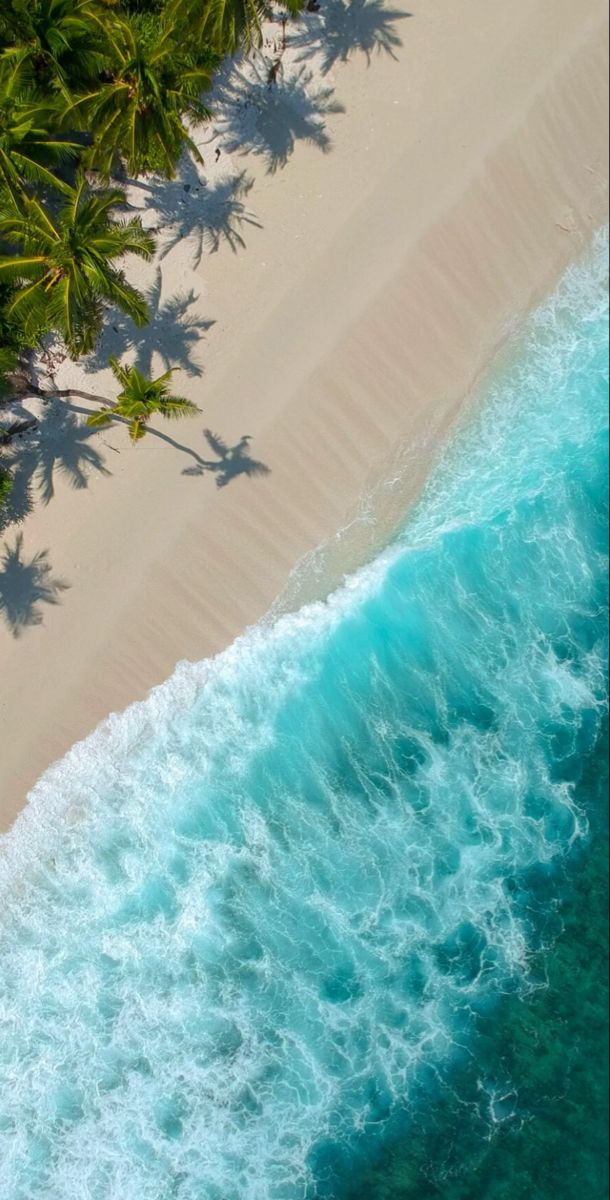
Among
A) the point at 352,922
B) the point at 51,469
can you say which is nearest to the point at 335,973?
the point at 352,922

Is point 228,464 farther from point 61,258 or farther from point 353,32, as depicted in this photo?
point 353,32

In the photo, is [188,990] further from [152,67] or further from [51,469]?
[152,67]

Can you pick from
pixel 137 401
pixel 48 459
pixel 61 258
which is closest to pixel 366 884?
pixel 137 401

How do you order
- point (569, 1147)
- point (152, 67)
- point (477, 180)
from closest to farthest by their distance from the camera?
point (152, 67) → point (569, 1147) → point (477, 180)

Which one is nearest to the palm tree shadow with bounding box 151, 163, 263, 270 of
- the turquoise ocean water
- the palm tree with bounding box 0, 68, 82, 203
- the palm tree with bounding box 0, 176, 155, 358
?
the palm tree with bounding box 0, 176, 155, 358

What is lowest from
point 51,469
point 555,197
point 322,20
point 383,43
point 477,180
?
point 555,197

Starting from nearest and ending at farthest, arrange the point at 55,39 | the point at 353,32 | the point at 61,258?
1. the point at 61,258
2. the point at 55,39
3. the point at 353,32

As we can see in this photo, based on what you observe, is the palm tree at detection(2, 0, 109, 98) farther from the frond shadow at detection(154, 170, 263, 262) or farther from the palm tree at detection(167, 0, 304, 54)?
the frond shadow at detection(154, 170, 263, 262)
